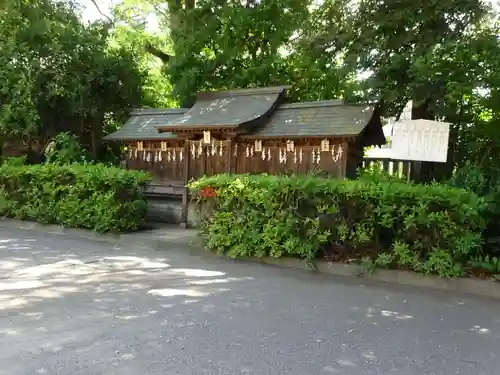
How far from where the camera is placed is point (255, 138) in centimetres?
1150

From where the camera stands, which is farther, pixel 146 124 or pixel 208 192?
pixel 146 124

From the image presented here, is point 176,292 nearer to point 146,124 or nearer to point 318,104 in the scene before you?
point 318,104

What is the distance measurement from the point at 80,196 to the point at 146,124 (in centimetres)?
385

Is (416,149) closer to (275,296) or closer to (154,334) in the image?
(275,296)

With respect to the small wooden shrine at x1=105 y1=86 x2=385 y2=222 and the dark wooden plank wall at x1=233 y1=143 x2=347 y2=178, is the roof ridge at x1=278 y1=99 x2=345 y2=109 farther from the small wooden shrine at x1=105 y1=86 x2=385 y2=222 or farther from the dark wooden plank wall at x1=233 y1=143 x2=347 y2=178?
the dark wooden plank wall at x1=233 y1=143 x2=347 y2=178

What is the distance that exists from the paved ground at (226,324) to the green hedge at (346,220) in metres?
0.66

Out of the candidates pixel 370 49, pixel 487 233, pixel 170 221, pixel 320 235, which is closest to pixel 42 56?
pixel 170 221

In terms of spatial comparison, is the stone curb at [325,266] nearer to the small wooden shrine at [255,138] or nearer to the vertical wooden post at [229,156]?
the vertical wooden post at [229,156]

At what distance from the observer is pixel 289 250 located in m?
8.02

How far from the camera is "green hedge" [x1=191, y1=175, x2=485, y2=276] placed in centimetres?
705

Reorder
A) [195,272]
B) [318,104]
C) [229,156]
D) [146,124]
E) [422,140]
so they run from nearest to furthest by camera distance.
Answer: [195,272]
[422,140]
[318,104]
[229,156]
[146,124]

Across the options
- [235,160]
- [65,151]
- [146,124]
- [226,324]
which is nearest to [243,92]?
[235,160]

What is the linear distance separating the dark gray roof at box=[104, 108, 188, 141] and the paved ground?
6.28 m

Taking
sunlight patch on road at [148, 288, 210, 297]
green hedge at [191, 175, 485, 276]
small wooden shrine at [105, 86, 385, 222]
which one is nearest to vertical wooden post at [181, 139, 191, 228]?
small wooden shrine at [105, 86, 385, 222]
